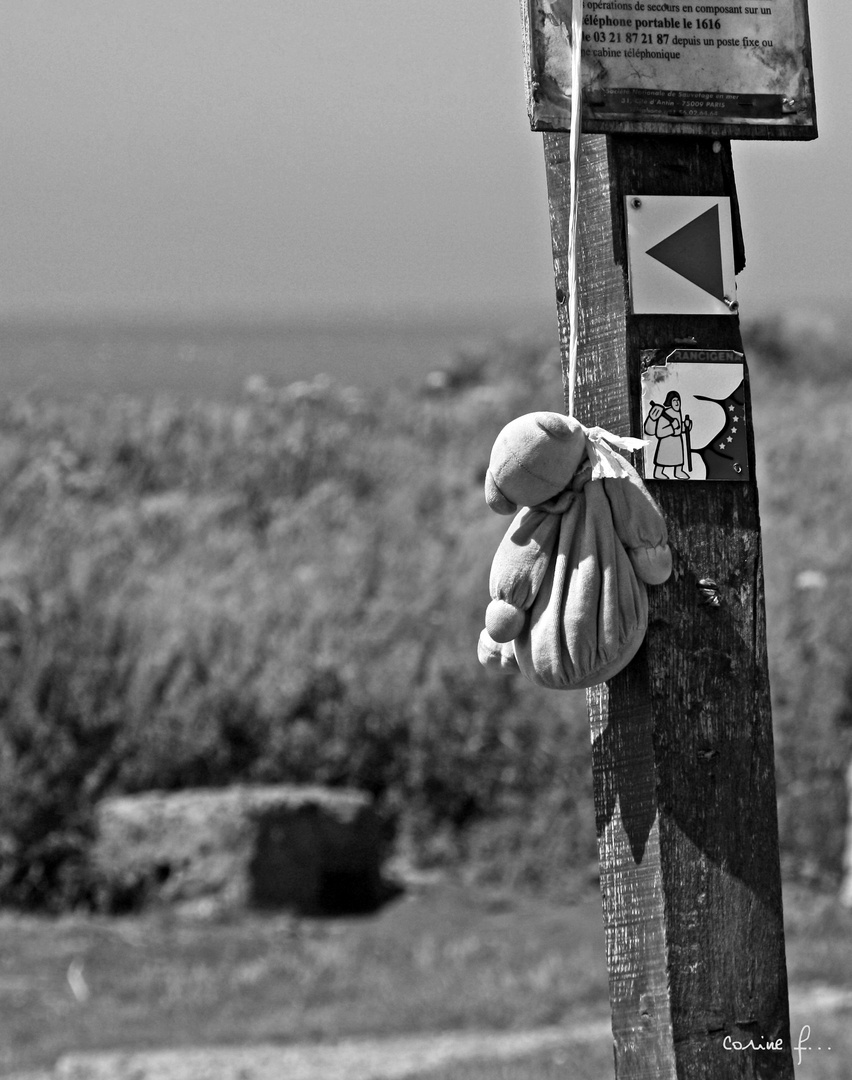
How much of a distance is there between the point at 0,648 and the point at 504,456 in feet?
28.8

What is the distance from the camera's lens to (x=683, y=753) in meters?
2.54

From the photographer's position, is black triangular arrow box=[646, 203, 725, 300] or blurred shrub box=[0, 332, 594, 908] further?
blurred shrub box=[0, 332, 594, 908]

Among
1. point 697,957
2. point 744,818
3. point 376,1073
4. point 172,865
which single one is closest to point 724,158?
point 744,818

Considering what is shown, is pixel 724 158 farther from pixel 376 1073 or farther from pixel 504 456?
pixel 376 1073

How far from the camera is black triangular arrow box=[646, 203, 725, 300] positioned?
2.62m

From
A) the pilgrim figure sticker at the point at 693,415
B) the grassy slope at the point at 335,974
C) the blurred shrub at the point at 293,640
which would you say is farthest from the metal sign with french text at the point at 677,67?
the blurred shrub at the point at 293,640

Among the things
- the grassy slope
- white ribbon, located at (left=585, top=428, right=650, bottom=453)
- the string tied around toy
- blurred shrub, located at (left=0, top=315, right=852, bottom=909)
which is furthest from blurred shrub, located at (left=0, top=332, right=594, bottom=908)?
white ribbon, located at (left=585, top=428, right=650, bottom=453)

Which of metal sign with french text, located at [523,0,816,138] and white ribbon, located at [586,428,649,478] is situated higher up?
metal sign with french text, located at [523,0,816,138]

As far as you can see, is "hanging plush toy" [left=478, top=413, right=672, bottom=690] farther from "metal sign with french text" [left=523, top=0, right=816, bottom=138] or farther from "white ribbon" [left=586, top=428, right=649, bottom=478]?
"metal sign with french text" [left=523, top=0, right=816, bottom=138]

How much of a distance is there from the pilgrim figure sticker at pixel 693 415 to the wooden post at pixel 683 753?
0.02 meters

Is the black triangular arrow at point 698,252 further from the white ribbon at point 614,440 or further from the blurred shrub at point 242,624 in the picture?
the blurred shrub at point 242,624

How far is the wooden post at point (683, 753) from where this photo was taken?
2533 mm

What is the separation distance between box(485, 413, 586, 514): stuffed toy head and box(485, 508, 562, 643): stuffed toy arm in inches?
1.6

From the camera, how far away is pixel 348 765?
10688 millimetres
